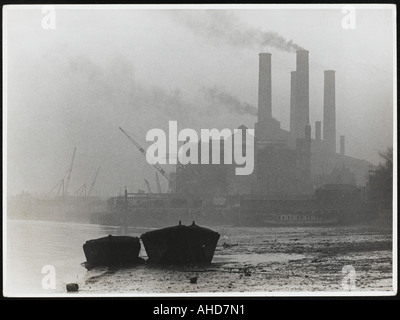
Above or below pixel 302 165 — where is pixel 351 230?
below

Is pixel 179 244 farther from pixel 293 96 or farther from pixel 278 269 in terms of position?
pixel 293 96

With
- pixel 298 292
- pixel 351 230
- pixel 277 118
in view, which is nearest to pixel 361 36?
pixel 277 118

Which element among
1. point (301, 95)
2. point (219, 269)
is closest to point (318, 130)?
point (301, 95)

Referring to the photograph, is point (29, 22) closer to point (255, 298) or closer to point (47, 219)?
point (47, 219)

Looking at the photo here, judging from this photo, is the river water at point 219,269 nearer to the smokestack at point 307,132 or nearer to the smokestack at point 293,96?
the smokestack at point 307,132

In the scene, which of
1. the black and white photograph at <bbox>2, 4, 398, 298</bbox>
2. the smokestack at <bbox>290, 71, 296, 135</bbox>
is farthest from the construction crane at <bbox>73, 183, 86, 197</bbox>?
the smokestack at <bbox>290, 71, 296, 135</bbox>

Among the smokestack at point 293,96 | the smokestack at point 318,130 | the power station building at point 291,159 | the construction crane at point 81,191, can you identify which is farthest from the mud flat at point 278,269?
the smokestack at point 293,96

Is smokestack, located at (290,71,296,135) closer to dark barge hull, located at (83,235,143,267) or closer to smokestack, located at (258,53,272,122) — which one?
smokestack, located at (258,53,272,122)
